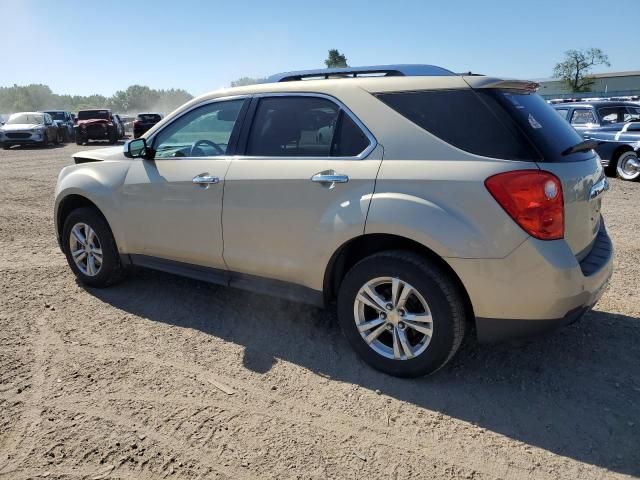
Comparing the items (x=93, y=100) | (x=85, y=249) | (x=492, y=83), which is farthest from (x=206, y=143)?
(x=93, y=100)

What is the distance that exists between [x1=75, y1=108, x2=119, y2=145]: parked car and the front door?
24480 millimetres

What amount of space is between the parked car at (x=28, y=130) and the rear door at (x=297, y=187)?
2427cm

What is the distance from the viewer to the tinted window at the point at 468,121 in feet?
9.02

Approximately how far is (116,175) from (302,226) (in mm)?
1984

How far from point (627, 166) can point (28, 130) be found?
79.5 feet

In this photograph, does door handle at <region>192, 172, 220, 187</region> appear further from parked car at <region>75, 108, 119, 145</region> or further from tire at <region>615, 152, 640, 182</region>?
parked car at <region>75, 108, 119, 145</region>

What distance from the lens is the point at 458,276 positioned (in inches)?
111

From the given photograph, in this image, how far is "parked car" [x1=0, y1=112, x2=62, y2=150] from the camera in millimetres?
23472

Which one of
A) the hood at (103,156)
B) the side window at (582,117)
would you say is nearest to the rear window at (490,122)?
the hood at (103,156)

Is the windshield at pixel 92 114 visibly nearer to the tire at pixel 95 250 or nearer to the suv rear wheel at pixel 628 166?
the suv rear wheel at pixel 628 166

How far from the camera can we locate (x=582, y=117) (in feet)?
40.6

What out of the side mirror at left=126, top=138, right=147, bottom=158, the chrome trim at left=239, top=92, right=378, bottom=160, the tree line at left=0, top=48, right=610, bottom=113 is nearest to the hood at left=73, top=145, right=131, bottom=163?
the side mirror at left=126, top=138, right=147, bottom=158

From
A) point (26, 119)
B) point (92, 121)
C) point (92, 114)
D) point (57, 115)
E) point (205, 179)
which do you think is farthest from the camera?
point (57, 115)

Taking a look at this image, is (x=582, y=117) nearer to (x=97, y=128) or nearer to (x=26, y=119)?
(x=97, y=128)
